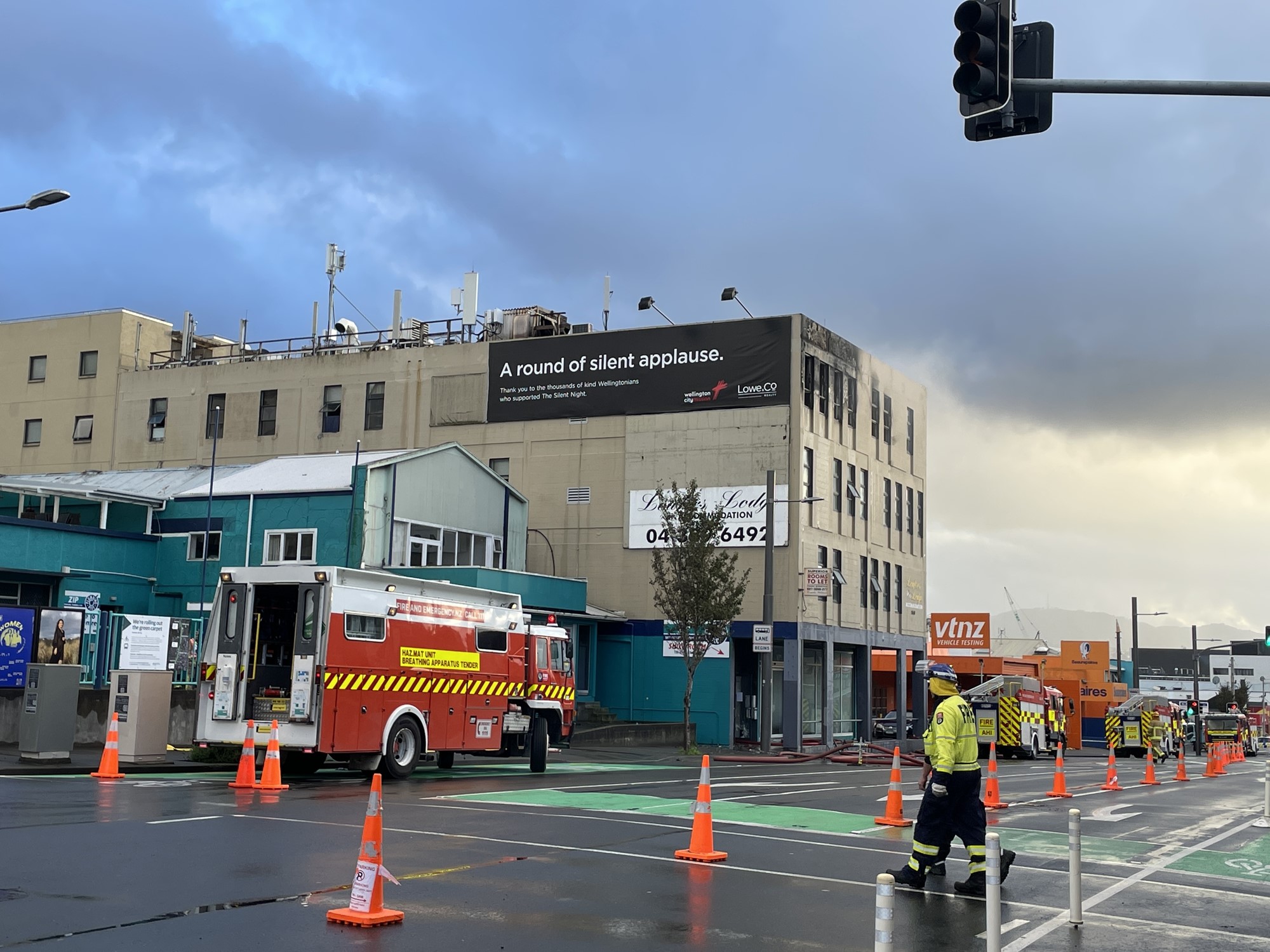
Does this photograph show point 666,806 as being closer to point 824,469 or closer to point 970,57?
point 970,57

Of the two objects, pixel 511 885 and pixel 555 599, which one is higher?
pixel 555 599

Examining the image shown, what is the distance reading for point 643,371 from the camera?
47625mm

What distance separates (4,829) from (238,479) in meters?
31.4

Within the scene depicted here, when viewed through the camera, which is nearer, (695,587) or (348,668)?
(348,668)

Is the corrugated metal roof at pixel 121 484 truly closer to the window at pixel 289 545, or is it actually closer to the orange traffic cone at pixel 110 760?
the window at pixel 289 545

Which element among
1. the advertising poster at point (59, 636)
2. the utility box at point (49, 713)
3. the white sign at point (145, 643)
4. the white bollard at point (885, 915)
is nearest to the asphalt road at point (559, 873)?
the white bollard at point (885, 915)

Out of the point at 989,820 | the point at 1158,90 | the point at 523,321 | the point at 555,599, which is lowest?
the point at 989,820

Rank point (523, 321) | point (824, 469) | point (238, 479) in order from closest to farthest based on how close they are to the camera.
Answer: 1. point (238, 479)
2. point (824, 469)
3. point (523, 321)

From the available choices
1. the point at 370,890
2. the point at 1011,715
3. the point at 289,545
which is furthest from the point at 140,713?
the point at 1011,715

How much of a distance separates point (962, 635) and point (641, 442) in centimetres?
2082

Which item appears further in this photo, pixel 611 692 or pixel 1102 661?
pixel 1102 661

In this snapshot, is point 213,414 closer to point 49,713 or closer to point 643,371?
point 643,371

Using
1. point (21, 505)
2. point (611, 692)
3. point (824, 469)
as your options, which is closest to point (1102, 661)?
point (824, 469)

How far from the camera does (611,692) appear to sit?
45.6 m
